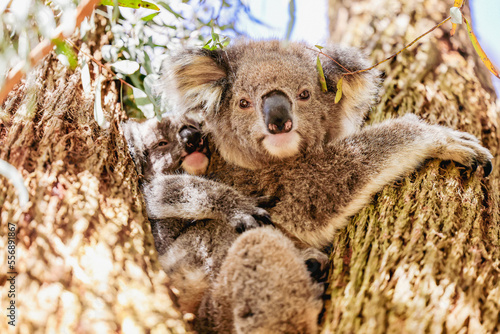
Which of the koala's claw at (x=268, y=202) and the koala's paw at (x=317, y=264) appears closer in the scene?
the koala's paw at (x=317, y=264)

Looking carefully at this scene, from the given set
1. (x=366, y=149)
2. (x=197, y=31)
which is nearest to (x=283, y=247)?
(x=366, y=149)

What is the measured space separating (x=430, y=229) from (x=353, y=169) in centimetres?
69

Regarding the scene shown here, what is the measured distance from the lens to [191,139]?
3070mm

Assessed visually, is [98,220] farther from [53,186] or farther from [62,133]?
[62,133]

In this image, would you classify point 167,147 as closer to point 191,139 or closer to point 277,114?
point 191,139

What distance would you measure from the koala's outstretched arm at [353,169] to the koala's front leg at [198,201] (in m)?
0.23

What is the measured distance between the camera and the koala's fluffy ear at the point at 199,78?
2882 mm

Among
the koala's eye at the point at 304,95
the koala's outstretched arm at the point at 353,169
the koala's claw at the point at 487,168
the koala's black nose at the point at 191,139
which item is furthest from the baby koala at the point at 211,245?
the koala's claw at the point at 487,168

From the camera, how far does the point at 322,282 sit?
2.18 m

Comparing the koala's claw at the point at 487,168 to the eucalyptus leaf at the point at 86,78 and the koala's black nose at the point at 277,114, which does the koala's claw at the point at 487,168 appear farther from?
the eucalyptus leaf at the point at 86,78

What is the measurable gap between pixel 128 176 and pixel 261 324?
1182mm

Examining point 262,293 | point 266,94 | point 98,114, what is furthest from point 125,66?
point 262,293

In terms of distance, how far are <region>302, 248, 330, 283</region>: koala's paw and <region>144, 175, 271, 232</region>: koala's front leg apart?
0.32 meters

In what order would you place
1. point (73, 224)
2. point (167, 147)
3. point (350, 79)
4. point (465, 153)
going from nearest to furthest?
point (73, 224) < point (465, 153) < point (350, 79) < point (167, 147)
